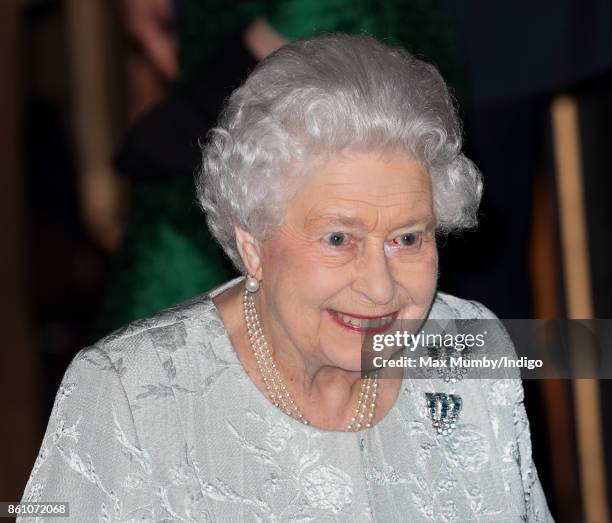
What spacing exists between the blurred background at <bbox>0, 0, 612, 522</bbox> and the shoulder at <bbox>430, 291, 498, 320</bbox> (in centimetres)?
51

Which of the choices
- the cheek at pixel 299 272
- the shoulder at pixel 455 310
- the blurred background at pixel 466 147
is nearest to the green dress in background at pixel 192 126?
the blurred background at pixel 466 147

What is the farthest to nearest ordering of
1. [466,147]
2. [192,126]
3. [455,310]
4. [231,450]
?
[192,126]
[466,147]
[455,310]
[231,450]

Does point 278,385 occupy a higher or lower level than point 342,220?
lower

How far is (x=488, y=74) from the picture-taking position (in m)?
2.99

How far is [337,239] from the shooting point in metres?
1.52

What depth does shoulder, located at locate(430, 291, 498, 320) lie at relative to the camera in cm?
183

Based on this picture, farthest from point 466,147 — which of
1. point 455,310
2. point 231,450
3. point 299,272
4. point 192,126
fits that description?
point 231,450

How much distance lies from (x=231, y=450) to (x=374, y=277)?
1.19 ft

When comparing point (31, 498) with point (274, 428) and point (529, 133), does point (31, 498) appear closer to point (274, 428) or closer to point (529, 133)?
point (274, 428)

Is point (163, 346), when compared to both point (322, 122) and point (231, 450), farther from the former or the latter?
point (322, 122)

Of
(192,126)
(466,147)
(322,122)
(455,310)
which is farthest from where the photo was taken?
(192,126)

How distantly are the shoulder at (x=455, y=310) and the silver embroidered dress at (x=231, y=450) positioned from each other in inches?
5.2

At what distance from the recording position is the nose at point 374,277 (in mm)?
1502

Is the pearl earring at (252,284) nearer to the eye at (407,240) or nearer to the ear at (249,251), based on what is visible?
the ear at (249,251)
